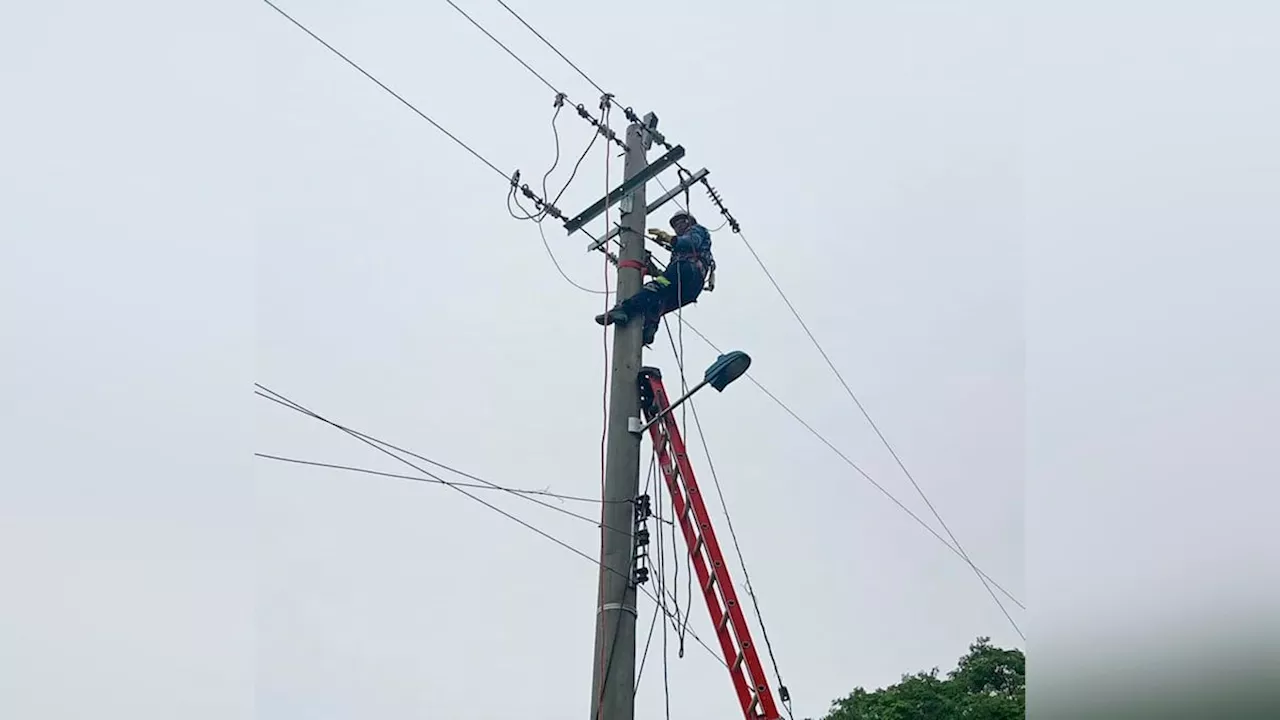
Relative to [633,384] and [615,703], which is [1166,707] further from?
[633,384]

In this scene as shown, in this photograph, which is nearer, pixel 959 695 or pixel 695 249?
pixel 695 249

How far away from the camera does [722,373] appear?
797cm

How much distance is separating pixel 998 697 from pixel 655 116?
15136 mm

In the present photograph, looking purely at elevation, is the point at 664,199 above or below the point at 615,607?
above

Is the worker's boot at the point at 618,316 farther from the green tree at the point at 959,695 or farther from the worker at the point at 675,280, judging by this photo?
the green tree at the point at 959,695

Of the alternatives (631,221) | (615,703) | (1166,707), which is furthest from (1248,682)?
(631,221)

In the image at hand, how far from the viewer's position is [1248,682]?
206 centimetres

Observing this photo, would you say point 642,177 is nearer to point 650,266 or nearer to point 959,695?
point 650,266

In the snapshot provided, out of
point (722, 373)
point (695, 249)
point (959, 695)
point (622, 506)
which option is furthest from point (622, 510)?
point (959, 695)

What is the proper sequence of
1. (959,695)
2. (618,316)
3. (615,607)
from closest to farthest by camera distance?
1. (615,607)
2. (618,316)
3. (959,695)

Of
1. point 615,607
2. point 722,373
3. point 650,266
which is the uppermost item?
point 650,266

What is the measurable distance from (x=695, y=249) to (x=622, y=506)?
2.45 meters

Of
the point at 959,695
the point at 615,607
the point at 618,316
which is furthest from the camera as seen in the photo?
the point at 959,695

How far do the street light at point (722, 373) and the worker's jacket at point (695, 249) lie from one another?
1178 mm
